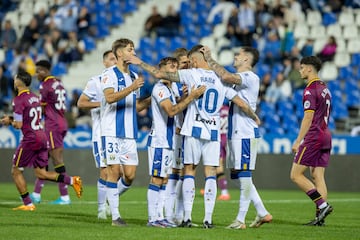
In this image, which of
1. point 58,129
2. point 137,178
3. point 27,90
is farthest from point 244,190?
point 137,178

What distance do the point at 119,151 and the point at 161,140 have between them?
571 mm

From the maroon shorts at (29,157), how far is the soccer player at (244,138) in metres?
4.18

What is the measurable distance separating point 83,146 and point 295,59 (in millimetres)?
6350

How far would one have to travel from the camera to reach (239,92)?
515 inches

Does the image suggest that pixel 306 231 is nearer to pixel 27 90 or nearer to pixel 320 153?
pixel 320 153

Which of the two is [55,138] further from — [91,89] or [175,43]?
[175,43]

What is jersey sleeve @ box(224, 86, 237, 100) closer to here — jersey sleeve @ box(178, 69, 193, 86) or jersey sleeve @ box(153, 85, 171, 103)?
jersey sleeve @ box(178, 69, 193, 86)

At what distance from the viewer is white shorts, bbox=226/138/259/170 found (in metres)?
12.9

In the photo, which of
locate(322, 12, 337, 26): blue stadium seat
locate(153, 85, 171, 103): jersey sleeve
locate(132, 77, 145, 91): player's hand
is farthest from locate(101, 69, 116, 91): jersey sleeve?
locate(322, 12, 337, 26): blue stadium seat

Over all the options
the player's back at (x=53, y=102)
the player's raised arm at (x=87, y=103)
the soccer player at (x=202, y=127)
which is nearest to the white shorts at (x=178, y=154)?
the soccer player at (x=202, y=127)

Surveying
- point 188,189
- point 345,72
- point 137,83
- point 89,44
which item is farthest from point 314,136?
point 89,44

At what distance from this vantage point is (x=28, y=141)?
1588 centimetres

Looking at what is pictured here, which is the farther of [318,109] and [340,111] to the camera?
[340,111]

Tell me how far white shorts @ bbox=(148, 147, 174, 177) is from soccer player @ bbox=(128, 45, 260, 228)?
0.27 meters
